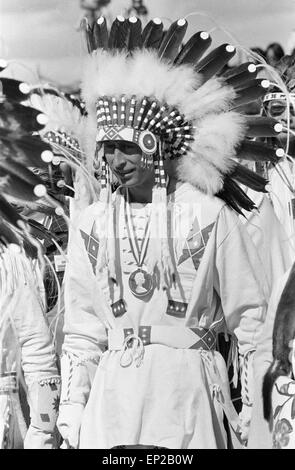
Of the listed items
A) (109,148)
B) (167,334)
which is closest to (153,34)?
(109,148)

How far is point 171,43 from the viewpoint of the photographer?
245 inches

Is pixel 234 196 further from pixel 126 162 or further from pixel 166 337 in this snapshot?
pixel 166 337

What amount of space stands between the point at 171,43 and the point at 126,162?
2.00 ft

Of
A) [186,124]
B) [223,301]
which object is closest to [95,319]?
[223,301]

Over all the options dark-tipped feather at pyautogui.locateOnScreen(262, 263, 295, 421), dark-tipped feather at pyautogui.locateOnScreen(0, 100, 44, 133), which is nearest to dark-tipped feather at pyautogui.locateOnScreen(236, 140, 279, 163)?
dark-tipped feather at pyautogui.locateOnScreen(262, 263, 295, 421)

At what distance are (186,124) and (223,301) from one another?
794 millimetres

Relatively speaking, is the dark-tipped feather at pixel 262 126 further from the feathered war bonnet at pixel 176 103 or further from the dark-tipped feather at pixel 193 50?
the dark-tipped feather at pixel 193 50

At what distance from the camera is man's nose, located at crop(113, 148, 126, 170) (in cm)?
595

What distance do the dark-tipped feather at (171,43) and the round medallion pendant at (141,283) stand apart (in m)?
0.96
